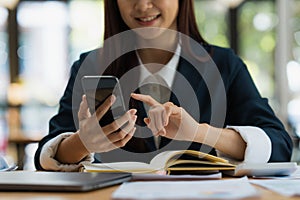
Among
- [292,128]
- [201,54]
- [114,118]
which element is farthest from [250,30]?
[114,118]

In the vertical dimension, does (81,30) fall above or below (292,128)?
above

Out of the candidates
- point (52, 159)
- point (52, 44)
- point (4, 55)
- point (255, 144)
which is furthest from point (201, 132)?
point (4, 55)

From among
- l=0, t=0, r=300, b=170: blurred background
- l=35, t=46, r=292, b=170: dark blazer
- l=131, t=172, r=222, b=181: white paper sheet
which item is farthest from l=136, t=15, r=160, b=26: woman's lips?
l=0, t=0, r=300, b=170: blurred background

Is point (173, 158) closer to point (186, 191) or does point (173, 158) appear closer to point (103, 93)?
point (103, 93)

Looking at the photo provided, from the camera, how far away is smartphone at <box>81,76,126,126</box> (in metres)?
1.08

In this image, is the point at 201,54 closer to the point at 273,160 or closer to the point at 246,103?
the point at 246,103

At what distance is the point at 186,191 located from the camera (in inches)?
31.9

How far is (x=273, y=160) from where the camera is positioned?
56.1 inches

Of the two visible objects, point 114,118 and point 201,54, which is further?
point 201,54

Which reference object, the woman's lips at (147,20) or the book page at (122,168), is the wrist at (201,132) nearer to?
the book page at (122,168)

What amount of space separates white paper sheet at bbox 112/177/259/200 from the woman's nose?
2.60 feet

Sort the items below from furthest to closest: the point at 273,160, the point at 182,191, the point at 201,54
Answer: the point at 201,54 → the point at 273,160 → the point at 182,191

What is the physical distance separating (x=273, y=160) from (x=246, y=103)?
23 cm

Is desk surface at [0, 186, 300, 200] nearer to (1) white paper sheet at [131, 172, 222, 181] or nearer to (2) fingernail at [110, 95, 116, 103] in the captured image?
(1) white paper sheet at [131, 172, 222, 181]
